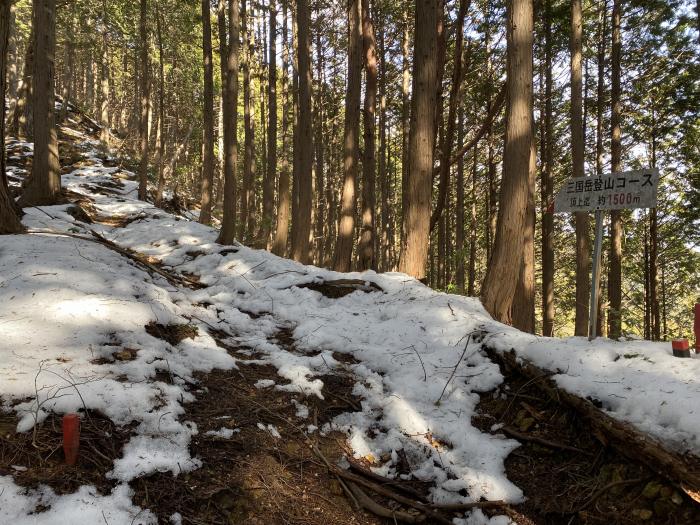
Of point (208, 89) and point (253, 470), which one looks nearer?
point (253, 470)

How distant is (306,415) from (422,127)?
5470 mm

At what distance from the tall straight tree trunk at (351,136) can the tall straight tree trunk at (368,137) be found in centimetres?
26

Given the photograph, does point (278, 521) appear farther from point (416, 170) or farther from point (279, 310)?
point (416, 170)

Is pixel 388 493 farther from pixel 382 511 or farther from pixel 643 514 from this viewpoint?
pixel 643 514

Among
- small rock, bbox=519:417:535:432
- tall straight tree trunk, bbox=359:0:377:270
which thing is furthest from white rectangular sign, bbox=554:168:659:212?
tall straight tree trunk, bbox=359:0:377:270

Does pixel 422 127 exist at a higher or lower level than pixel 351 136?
lower

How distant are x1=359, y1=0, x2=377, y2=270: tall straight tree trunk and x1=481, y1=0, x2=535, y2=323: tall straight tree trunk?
16.5ft

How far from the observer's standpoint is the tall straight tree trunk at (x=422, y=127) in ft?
23.8

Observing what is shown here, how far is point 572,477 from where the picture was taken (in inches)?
114

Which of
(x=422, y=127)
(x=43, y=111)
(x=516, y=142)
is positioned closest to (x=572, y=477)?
(x=516, y=142)

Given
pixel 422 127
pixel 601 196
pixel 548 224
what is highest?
pixel 422 127

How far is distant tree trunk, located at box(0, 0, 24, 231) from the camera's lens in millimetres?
5691

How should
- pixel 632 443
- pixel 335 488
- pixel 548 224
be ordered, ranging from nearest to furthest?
pixel 632 443 < pixel 335 488 < pixel 548 224

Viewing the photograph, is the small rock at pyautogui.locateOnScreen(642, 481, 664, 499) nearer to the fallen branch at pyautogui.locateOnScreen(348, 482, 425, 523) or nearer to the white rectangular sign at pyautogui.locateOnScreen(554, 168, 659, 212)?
the fallen branch at pyautogui.locateOnScreen(348, 482, 425, 523)
